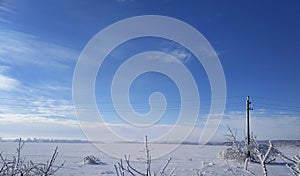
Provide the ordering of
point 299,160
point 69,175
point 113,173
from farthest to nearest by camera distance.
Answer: point 113,173, point 69,175, point 299,160

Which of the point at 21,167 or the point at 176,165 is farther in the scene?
the point at 176,165

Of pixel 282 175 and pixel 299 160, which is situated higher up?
pixel 299 160

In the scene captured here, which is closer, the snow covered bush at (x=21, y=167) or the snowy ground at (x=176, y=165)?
the snow covered bush at (x=21, y=167)

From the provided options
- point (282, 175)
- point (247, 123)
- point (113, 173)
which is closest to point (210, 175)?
point (282, 175)

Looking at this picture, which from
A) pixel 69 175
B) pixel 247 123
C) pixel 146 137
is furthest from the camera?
pixel 247 123

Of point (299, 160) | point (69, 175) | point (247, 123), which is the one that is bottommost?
point (69, 175)

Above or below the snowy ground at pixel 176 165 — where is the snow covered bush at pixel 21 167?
above

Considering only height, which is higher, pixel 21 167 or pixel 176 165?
pixel 21 167

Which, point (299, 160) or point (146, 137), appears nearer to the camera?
point (299, 160)

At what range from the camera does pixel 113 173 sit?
70.0 ft

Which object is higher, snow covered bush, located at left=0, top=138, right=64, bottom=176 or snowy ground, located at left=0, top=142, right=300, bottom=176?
snow covered bush, located at left=0, top=138, right=64, bottom=176

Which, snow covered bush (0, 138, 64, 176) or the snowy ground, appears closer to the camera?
snow covered bush (0, 138, 64, 176)

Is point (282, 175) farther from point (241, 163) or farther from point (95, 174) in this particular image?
point (95, 174)

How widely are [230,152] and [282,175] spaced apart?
10245 mm
